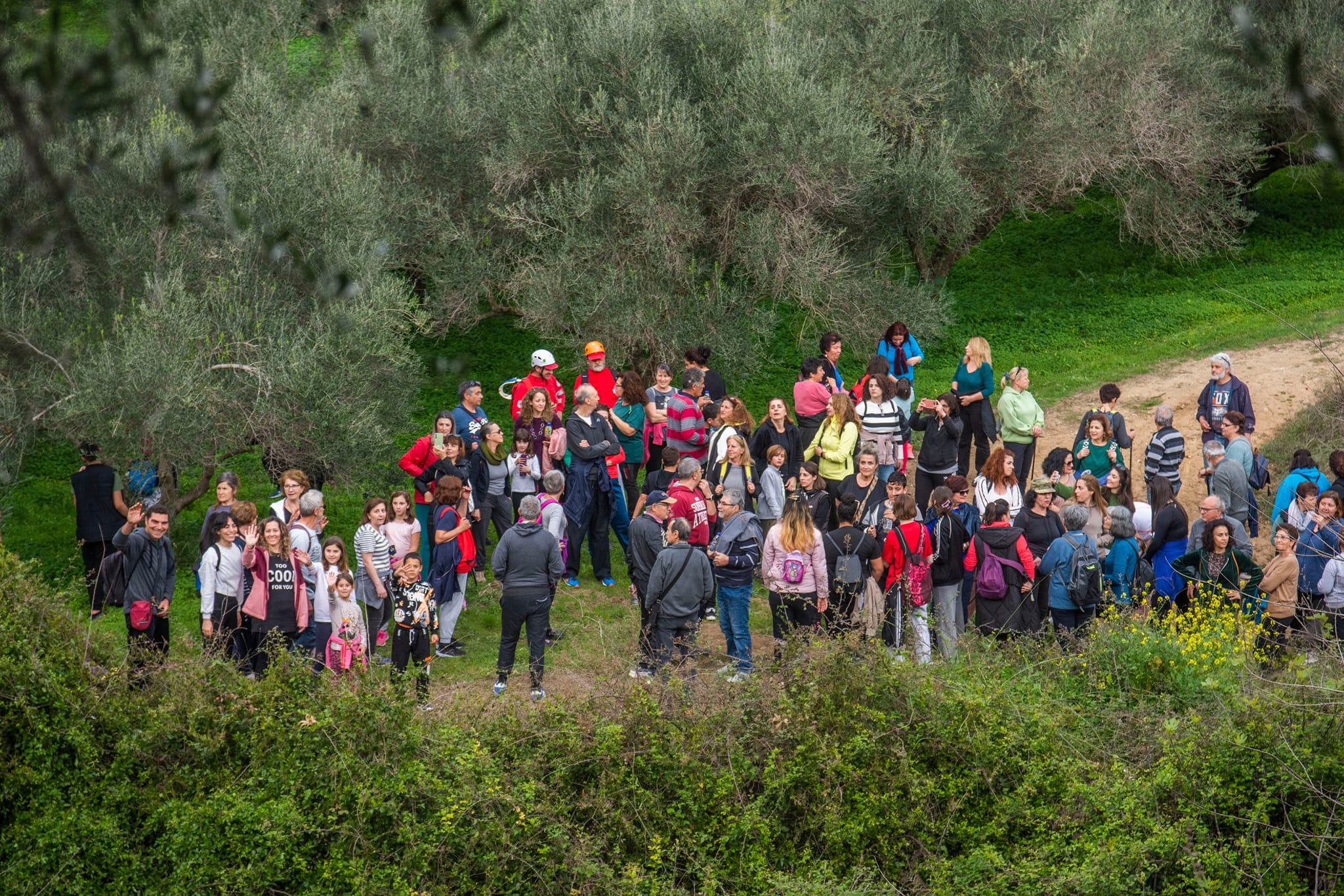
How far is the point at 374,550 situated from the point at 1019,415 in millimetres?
6801

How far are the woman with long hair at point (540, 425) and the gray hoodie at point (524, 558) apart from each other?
220cm

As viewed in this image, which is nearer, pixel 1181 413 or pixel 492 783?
pixel 492 783

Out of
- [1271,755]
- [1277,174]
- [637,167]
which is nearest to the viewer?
[1271,755]

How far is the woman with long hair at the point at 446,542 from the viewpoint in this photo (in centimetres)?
1027

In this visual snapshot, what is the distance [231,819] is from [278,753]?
1.62 feet

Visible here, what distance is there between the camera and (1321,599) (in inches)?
374

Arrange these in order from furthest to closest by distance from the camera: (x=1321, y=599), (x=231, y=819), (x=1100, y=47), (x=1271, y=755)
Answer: (x=1100, y=47), (x=1321, y=599), (x=1271, y=755), (x=231, y=819)

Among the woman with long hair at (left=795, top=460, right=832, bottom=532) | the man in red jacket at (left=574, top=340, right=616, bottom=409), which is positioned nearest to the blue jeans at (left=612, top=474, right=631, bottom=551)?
the man in red jacket at (left=574, top=340, right=616, bottom=409)

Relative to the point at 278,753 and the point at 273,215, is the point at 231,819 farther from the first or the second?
the point at 273,215

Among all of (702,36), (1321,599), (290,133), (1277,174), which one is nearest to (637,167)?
(702,36)

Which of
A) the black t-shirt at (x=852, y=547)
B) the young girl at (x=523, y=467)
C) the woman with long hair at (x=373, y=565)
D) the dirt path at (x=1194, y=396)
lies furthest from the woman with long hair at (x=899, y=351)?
the woman with long hair at (x=373, y=565)

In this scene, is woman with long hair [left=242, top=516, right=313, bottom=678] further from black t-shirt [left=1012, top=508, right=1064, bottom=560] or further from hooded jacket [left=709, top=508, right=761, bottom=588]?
black t-shirt [left=1012, top=508, right=1064, bottom=560]

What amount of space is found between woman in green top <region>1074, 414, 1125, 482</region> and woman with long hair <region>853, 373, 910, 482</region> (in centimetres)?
179

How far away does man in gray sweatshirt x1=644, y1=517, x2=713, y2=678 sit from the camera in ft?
30.1
